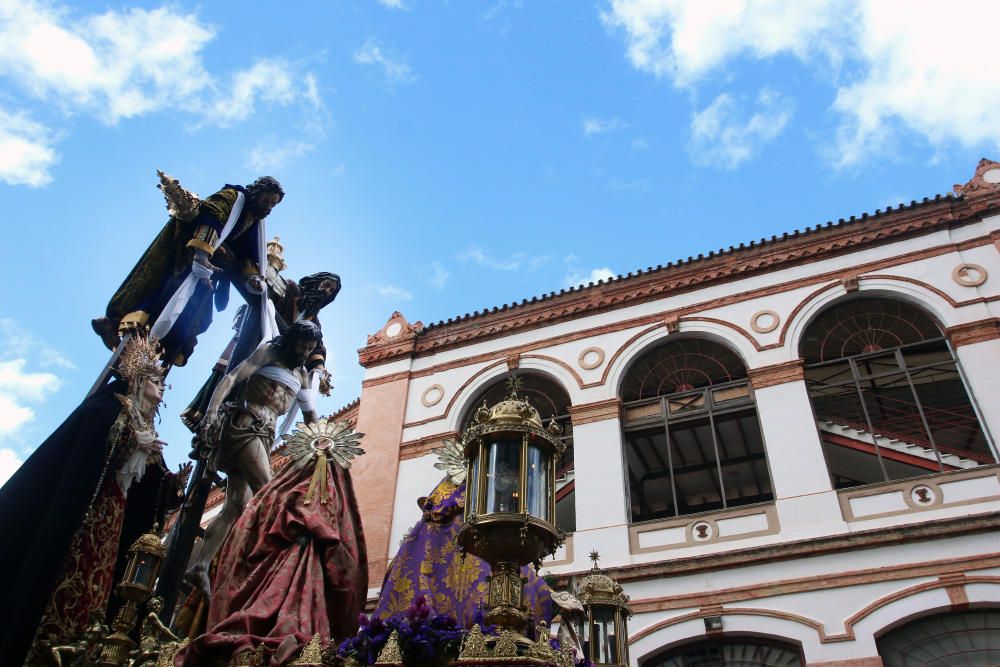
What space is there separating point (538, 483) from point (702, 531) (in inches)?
374

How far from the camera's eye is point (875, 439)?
13.6 m

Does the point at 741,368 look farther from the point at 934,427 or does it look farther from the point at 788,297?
the point at 934,427

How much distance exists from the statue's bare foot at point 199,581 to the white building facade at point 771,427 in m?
8.81

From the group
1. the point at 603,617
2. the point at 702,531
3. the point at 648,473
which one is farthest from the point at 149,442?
the point at 648,473

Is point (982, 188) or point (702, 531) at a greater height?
point (982, 188)

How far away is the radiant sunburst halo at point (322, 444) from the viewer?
521cm

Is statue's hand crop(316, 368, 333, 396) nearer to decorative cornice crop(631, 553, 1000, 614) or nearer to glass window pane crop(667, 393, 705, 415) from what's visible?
decorative cornice crop(631, 553, 1000, 614)

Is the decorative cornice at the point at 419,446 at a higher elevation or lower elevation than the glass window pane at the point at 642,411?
lower

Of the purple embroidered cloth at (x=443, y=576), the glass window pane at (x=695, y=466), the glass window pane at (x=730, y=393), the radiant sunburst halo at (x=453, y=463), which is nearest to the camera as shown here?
the purple embroidered cloth at (x=443, y=576)

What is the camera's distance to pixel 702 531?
13.0 m

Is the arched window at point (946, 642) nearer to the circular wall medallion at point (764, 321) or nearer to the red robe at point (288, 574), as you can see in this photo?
the circular wall medallion at point (764, 321)

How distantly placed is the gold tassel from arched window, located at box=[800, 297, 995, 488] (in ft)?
37.4

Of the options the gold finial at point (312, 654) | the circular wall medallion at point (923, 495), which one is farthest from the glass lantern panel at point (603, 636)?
the circular wall medallion at point (923, 495)

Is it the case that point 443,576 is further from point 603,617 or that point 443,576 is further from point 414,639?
point 603,617
